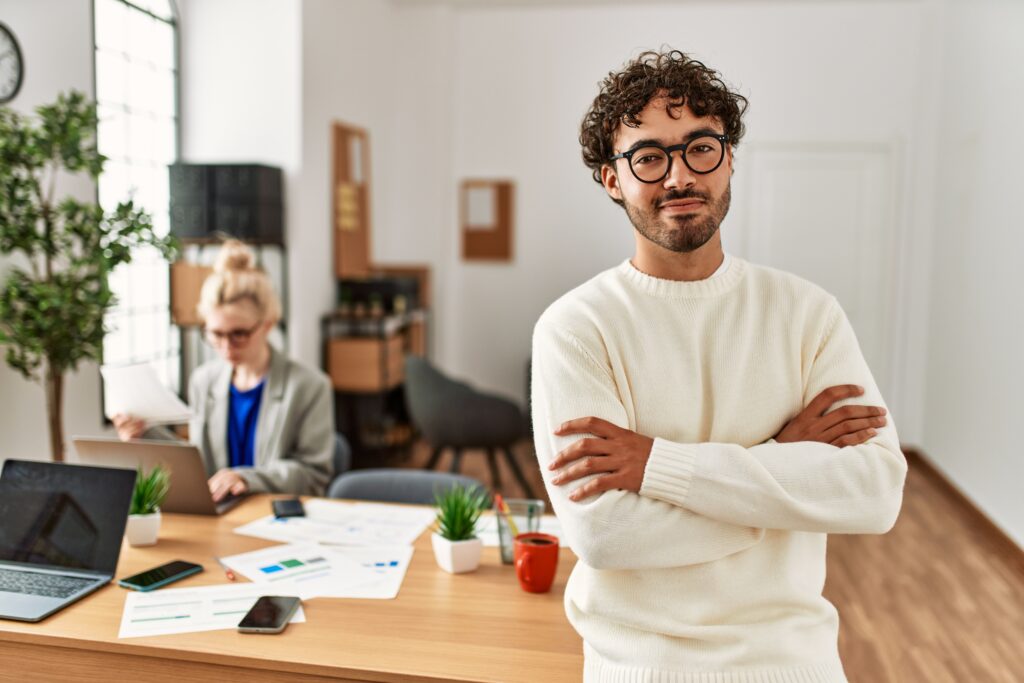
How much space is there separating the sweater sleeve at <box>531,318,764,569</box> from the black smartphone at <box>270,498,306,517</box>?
46.2 inches

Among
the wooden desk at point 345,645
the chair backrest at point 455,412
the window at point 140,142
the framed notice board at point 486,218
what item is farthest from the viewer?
the framed notice board at point 486,218

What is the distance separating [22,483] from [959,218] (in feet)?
18.6

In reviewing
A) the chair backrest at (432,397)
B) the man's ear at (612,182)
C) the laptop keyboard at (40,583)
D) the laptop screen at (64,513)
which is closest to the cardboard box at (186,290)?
the chair backrest at (432,397)

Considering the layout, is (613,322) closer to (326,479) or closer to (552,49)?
(326,479)

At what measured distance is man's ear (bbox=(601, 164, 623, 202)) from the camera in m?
1.70

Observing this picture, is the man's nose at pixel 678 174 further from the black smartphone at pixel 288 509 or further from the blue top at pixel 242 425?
the blue top at pixel 242 425

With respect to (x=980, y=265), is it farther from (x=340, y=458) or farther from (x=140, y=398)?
(x=140, y=398)

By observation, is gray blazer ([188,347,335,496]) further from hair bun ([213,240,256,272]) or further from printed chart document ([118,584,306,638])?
printed chart document ([118,584,306,638])

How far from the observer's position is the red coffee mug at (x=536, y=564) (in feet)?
6.61

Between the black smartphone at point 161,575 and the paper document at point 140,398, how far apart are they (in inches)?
24.7

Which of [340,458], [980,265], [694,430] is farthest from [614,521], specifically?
[980,265]

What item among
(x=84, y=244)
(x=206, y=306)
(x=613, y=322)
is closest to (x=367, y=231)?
(x=84, y=244)

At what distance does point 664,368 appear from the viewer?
158 cm

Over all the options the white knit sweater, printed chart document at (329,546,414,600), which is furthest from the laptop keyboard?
the white knit sweater
